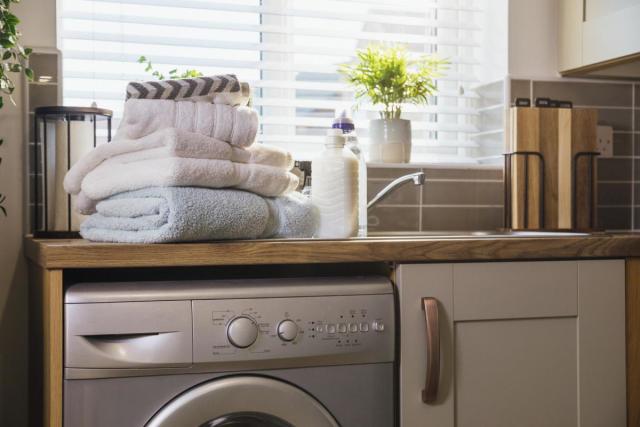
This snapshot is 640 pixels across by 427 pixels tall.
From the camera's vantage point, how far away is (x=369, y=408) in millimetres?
1254

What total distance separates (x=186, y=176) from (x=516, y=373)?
0.70m

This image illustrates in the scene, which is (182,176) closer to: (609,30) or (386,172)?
(386,172)

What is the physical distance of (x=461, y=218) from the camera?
6.68ft

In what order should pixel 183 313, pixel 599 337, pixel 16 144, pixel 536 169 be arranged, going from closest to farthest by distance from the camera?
1. pixel 183 313
2. pixel 599 337
3. pixel 16 144
4. pixel 536 169

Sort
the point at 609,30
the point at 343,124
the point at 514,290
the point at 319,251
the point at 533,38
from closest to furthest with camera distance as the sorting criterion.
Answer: the point at 319,251
the point at 514,290
the point at 343,124
the point at 609,30
the point at 533,38

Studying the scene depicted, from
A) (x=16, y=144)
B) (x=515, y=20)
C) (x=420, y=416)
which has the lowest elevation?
(x=420, y=416)

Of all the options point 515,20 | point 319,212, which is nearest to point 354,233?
point 319,212

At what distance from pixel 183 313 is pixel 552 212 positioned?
120cm

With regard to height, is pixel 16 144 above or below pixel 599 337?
above

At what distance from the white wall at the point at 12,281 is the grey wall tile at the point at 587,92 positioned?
4.56 feet

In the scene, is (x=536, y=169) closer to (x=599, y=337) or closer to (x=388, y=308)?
(x=599, y=337)

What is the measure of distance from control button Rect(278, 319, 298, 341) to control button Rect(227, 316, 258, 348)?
0.05 meters

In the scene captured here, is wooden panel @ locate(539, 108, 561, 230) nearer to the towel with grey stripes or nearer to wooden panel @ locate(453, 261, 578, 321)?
wooden panel @ locate(453, 261, 578, 321)

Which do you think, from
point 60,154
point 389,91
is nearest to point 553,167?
point 389,91
